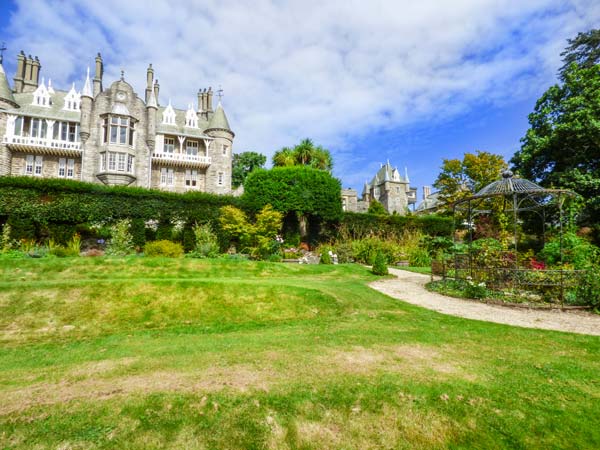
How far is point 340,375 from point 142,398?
2373 mm

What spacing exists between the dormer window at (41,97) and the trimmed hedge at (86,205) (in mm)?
17593

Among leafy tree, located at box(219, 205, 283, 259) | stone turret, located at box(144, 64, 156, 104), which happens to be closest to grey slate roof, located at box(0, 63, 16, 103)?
stone turret, located at box(144, 64, 156, 104)

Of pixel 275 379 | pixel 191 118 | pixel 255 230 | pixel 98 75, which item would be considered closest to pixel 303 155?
pixel 191 118

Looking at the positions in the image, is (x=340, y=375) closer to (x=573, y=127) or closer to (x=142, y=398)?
(x=142, y=398)

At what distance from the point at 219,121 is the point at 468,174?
28898mm

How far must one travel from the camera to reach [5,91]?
28156mm

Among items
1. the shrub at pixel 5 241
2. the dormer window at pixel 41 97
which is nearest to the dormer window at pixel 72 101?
the dormer window at pixel 41 97

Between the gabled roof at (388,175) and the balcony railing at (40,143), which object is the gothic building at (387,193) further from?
the balcony railing at (40,143)

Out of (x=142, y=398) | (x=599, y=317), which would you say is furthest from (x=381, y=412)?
(x=599, y=317)

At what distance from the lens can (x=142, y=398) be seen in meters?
3.45

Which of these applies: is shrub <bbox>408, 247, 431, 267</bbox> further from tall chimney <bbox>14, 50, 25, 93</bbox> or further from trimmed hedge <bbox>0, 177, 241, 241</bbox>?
tall chimney <bbox>14, 50, 25, 93</bbox>

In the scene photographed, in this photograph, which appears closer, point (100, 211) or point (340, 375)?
point (340, 375)

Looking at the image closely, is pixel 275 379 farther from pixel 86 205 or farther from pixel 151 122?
pixel 151 122

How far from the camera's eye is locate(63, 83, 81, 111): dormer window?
31531mm
